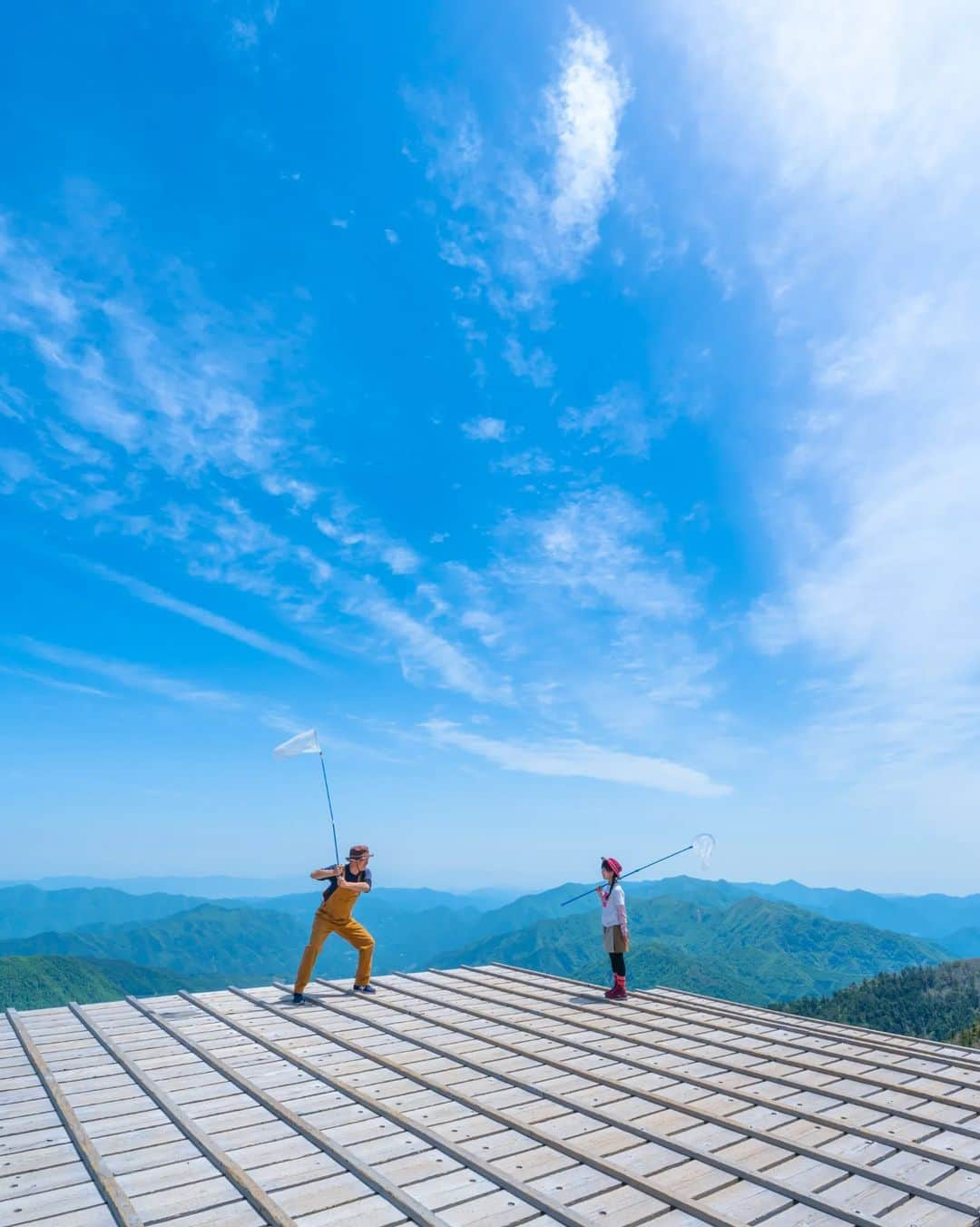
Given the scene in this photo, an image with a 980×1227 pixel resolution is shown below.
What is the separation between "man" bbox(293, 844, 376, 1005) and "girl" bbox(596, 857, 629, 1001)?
4.46 meters

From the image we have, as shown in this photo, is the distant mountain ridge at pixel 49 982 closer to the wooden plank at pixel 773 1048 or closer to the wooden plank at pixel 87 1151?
the wooden plank at pixel 773 1048

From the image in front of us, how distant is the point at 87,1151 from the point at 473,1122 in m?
3.35

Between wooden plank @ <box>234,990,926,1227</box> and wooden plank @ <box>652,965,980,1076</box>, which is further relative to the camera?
wooden plank @ <box>652,965,980,1076</box>

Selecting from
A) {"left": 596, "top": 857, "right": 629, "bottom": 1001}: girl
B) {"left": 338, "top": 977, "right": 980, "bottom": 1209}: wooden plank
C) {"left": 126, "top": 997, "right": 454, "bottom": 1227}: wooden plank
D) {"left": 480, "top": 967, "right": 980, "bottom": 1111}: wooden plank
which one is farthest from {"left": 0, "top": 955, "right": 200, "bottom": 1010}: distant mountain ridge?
{"left": 338, "top": 977, "right": 980, "bottom": 1209}: wooden plank

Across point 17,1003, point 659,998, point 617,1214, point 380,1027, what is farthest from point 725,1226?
point 17,1003

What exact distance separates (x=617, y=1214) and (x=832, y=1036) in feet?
24.9

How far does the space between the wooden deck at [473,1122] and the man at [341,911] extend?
1.00 metres

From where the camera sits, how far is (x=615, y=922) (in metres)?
13.7

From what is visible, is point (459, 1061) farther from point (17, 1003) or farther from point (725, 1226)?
point (17, 1003)

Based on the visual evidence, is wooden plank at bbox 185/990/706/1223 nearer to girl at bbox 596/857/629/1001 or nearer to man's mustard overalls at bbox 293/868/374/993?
man's mustard overalls at bbox 293/868/374/993

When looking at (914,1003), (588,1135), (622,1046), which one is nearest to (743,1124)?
(588,1135)

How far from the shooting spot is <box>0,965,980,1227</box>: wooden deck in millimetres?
5207

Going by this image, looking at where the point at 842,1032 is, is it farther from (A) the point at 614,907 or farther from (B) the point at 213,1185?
(B) the point at 213,1185

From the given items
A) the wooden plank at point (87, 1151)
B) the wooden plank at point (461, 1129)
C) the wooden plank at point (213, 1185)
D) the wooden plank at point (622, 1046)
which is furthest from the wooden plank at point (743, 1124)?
the wooden plank at point (87, 1151)
